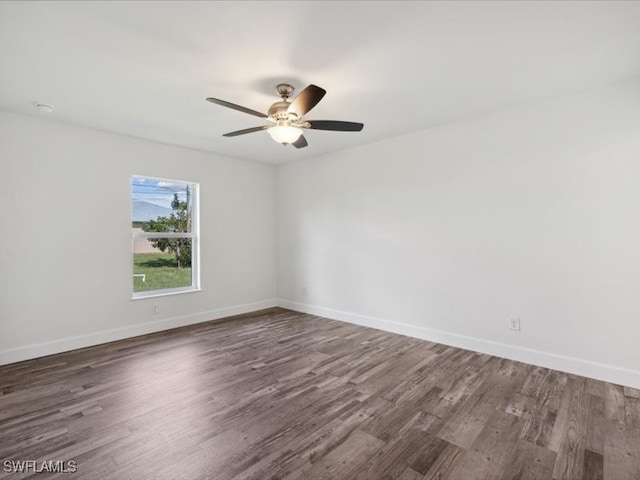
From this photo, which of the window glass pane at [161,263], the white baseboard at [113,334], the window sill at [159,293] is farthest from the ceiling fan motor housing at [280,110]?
the white baseboard at [113,334]

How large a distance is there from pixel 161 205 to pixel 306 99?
3.07 metres

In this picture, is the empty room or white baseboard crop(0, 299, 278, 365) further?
white baseboard crop(0, 299, 278, 365)

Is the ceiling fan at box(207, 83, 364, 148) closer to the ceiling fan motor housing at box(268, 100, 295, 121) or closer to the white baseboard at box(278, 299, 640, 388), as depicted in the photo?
the ceiling fan motor housing at box(268, 100, 295, 121)

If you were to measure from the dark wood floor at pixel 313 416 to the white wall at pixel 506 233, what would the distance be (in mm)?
381

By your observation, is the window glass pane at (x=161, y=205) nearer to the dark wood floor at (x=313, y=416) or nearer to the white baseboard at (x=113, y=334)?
the white baseboard at (x=113, y=334)

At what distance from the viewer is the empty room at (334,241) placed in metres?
1.85

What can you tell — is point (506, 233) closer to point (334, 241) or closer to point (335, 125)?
point (335, 125)

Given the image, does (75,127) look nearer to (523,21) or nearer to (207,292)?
(207,292)

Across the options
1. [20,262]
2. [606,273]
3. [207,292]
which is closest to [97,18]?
[20,262]

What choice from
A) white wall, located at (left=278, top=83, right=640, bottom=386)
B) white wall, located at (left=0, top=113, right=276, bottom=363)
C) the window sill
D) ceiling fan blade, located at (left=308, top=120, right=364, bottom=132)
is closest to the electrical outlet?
white wall, located at (left=278, top=83, right=640, bottom=386)

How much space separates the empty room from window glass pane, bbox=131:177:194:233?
0.03 metres

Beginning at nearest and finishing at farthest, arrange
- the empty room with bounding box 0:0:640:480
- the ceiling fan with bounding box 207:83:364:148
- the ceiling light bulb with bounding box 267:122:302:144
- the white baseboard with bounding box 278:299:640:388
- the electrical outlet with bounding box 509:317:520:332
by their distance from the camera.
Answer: the empty room with bounding box 0:0:640:480 → the ceiling fan with bounding box 207:83:364:148 → the ceiling light bulb with bounding box 267:122:302:144 → the white baseboard with bounding box 278:299:640:388 → the electrical outlet with bounding box 509:317:520:332

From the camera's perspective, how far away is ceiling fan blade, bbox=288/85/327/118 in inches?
82.7

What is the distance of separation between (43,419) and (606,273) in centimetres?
444
